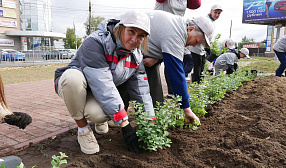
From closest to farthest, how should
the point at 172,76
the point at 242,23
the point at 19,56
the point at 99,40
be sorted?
the point at 99,40 < the point at 172,76 < the point at 19,56 < the point at 242,23

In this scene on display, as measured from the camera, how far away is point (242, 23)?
30453 mm

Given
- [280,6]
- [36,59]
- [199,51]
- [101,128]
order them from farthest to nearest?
[280,6] < [36,59] < [199,51] < [101,128]

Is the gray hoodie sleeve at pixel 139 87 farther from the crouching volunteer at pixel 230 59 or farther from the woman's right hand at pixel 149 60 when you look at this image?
the crouching volunteer at pixel 230 59

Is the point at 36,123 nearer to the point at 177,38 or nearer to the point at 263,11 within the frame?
the point at 177,38

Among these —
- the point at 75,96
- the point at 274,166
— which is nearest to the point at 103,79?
the point at 75,96

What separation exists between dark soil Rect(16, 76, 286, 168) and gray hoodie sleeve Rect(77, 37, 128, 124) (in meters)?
0.42

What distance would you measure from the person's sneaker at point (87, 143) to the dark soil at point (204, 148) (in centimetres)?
6

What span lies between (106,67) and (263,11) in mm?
32131

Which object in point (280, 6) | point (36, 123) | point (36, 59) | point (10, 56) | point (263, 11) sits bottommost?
point (36, 123)

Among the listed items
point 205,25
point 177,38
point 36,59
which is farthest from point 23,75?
point 36,59

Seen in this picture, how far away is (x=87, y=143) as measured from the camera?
2143 mm

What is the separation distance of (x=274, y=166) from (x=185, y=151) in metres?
0.74

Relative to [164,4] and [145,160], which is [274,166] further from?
[164,4]

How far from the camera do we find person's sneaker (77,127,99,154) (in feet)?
6.98
